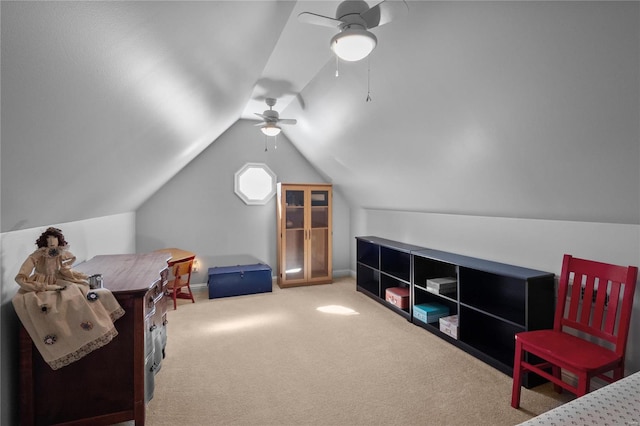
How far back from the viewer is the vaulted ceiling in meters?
1.14

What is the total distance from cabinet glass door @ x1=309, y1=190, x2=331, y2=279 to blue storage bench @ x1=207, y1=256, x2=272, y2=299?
901mm

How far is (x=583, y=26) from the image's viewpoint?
4.96ft

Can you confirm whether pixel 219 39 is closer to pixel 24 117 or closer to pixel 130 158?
pixel 24 117

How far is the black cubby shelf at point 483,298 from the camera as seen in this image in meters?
2.46

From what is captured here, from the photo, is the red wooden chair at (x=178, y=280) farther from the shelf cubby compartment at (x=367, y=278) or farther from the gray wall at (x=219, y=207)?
the shelf cubby compartment at (x=367, y=278)

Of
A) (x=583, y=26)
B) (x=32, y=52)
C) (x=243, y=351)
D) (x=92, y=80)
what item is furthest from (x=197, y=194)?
(x=583, y=26)

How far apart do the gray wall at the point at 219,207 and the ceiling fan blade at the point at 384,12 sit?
153 inches

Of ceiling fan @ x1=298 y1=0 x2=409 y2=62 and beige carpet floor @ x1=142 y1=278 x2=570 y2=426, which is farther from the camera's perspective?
beige carpet floor @ x1=142 y1=278 x2=570 y2=426

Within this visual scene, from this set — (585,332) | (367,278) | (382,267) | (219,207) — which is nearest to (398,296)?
(382,267)

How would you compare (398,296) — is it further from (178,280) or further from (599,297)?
(178,280)

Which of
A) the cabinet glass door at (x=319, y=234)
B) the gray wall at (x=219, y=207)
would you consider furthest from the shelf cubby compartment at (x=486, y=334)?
the gray wall at (x=219, y=207)

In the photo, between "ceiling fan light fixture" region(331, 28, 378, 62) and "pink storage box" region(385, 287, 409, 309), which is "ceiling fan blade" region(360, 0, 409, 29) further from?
"pink storage box" region(385, 287, 409, 309)

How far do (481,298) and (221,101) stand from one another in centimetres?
331

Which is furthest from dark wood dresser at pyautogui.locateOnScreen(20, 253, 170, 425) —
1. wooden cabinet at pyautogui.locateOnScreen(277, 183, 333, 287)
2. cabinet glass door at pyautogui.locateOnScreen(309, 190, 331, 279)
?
cabinet glass door at pyautogui.locateOnScreen(309, 190, 331, 279)
